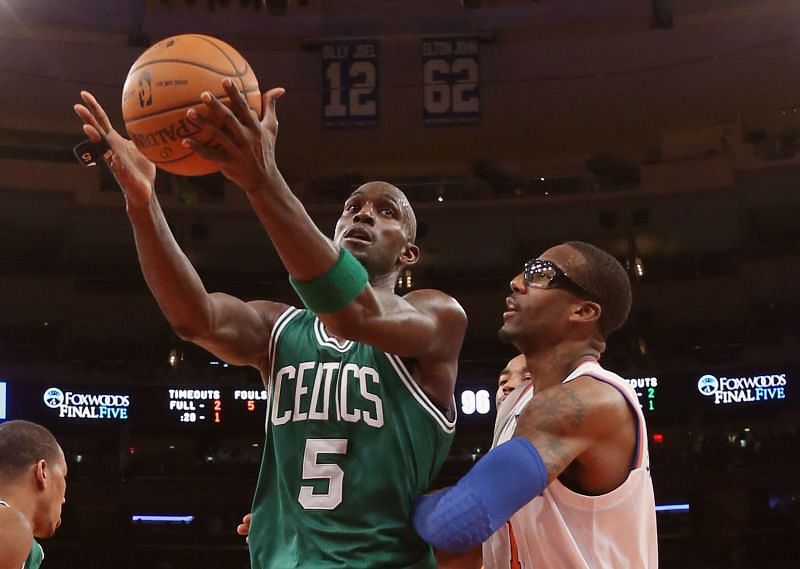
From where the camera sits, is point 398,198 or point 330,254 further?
point 398,198

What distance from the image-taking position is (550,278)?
11.8 feet

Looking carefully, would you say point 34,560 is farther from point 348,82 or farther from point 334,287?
point 348,82

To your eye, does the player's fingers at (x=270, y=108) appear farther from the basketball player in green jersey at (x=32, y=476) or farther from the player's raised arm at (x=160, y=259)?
the basketball player in green jersey at (x=32, y=476)

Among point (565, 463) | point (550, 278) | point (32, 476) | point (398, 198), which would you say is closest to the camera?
point (565, 463)

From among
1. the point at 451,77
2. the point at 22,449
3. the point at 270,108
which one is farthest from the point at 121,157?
the point at 451,77

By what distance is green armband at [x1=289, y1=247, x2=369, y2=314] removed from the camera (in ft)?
8.89

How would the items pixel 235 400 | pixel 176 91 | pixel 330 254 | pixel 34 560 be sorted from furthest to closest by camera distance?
pixel 235 400
pixel 34 560
pixel 176 91
pixel 330 254

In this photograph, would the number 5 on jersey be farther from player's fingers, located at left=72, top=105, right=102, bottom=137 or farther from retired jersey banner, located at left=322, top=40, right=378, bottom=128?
retired jersey banner, located at left=322, top=40, right=378, bottom=128

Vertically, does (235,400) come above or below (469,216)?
below

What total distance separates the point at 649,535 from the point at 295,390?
1.19m

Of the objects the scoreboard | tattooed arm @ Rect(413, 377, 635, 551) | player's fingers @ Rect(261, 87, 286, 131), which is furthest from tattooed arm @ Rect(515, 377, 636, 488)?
the scoreboard

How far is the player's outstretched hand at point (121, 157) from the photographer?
3.23 metres

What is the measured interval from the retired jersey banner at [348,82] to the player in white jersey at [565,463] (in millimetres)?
12097

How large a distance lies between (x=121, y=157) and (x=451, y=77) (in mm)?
12698
